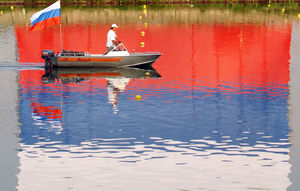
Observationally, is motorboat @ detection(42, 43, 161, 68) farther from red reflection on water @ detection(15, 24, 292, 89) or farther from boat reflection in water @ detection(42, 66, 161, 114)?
red reflection on water @ detection(15, 24, 292, 89)

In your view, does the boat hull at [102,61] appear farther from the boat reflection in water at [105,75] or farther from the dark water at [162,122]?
the dark water at [162,122]

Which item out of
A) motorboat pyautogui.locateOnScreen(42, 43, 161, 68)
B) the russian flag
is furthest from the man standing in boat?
the russian flag

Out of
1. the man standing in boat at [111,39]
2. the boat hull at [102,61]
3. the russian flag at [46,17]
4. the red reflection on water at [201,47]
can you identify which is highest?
the russian flag at [46,17]

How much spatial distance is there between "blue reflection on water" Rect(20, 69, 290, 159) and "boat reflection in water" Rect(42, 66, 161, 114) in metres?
1.77

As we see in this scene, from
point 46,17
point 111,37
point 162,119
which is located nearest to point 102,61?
point 111,37

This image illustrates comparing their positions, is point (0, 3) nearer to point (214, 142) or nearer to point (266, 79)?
point (266, 79)

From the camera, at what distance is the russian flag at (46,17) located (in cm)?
4253

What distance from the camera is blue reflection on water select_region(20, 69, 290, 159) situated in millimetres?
23047

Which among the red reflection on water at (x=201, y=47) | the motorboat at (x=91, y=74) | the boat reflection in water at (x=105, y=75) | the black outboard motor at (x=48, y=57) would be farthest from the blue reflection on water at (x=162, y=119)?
the black outboard motor at (x=48, y=57)

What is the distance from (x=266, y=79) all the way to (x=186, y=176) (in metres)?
19.8

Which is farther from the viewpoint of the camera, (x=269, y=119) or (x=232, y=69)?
(x=232, y=69)

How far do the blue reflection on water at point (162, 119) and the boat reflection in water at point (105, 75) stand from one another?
1770mm

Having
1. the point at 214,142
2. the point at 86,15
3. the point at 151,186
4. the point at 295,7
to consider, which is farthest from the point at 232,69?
the point at 295,7

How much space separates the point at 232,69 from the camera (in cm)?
4184
